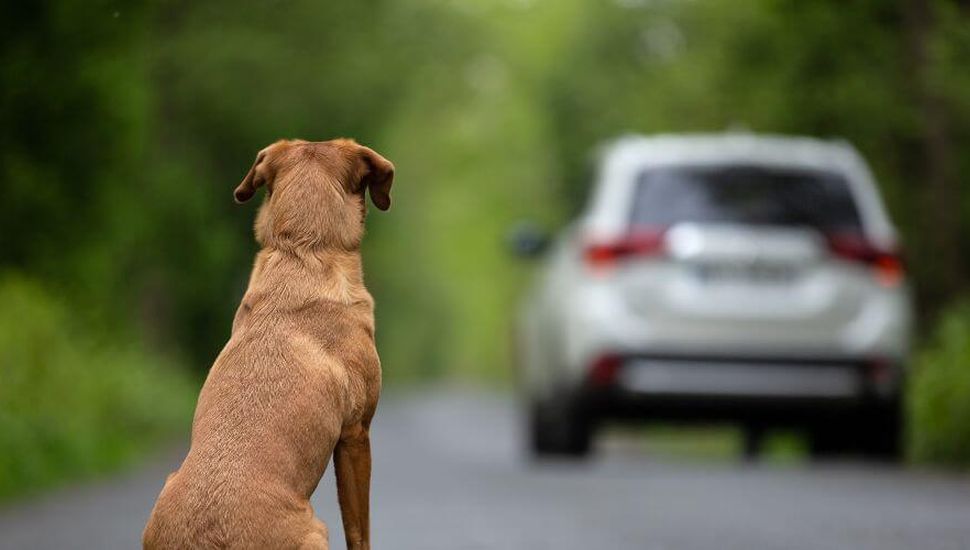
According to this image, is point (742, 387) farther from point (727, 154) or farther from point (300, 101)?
point (300, 101)

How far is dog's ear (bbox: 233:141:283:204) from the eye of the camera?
18.8ft

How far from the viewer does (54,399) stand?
44.8ft

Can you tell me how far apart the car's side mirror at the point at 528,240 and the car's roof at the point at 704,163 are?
1305 mm

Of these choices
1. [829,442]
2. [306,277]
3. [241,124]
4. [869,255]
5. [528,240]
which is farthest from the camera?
[241,124]

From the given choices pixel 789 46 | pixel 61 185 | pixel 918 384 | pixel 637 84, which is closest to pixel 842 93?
pixel 789 46

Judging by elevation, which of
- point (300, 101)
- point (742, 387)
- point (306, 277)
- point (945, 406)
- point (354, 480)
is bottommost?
point (354, 480)

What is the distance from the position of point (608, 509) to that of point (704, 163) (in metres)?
3.00

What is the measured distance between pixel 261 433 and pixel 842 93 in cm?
1272

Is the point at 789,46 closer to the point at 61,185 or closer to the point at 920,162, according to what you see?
the point at 920,162

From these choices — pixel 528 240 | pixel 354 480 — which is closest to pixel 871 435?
pixel 528 240

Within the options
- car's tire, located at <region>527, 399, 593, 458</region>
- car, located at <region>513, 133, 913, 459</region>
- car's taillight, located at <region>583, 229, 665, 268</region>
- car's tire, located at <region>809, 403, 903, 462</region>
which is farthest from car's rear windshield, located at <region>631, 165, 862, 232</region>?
car's tire, located at <region>527, 399, 593, 458</region>

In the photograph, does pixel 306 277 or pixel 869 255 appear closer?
pixel 306 277

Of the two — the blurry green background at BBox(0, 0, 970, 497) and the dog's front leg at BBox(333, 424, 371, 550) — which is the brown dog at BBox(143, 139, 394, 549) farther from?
the blurry green background at BBox(0, 0, 970, 497)

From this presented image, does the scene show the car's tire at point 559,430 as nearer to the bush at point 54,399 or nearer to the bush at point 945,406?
the bush at point 945,406
